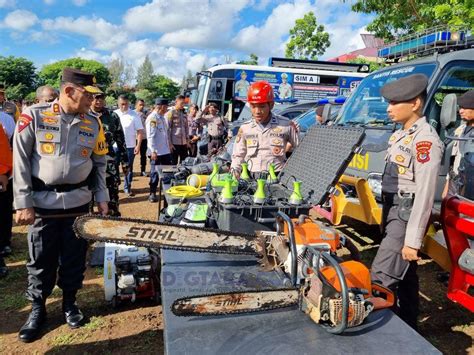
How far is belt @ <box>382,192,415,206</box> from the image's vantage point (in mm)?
2215

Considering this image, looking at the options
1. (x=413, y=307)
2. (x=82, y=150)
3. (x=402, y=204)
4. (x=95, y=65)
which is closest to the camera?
(x=402, y=204)

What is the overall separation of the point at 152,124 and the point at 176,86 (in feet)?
279

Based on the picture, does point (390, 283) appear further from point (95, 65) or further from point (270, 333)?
point (95, 65)

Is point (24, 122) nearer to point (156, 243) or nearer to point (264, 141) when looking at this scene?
point (156, 243)


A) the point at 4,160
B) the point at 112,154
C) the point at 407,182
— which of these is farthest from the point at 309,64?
the point at 407,182

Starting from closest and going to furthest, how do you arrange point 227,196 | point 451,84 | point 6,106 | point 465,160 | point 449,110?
point 227,196 → point 465,160 → point 449,110 → point 451,84 → point 6,106

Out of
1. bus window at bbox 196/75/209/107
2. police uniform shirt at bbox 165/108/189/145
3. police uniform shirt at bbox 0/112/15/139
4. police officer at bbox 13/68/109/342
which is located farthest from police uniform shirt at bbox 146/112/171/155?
bus window at bbox 196/75/209/107

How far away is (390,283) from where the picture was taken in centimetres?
229

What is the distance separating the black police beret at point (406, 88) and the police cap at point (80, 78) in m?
2.05

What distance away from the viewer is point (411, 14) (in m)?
8.88

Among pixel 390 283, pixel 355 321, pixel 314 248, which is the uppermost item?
pixel 314 248

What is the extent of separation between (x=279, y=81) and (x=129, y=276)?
1268cm

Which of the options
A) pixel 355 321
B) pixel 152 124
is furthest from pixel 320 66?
pixel 355 321

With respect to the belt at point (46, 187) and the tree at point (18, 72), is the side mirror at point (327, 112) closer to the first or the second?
the belt at point (46, 187)
